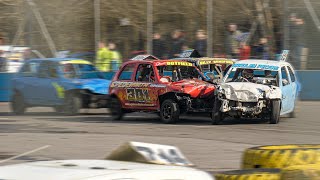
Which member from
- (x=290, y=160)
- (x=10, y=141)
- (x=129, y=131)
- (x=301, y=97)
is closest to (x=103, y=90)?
(x=129, y=131)

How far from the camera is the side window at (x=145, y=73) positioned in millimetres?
17094

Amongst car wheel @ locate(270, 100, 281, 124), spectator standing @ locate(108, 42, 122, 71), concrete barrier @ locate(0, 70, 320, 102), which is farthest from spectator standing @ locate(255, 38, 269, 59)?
car wheel @ locate(270, 100, 281, 124)

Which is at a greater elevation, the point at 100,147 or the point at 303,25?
the point at 303,25

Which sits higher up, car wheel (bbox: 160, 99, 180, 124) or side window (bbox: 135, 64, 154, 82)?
side window (bbox: 135, 64, 154, 82)

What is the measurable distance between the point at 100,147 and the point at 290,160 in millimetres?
6857

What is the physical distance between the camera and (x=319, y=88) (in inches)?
897

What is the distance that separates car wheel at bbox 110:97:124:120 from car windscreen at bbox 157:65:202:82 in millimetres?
1471

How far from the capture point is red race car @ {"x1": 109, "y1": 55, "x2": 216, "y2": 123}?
1638 cm

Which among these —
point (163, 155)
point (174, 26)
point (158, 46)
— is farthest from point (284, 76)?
point (163, 155)

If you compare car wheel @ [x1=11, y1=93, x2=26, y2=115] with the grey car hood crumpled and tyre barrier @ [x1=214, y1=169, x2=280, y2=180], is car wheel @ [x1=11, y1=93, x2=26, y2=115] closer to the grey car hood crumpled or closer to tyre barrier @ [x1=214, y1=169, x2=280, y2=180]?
the grey car hood crumpled

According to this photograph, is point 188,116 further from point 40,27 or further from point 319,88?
point 40,27

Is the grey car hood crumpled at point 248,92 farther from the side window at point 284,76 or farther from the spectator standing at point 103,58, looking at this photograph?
the spectator standing at point 103,58

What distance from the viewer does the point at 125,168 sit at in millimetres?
3986

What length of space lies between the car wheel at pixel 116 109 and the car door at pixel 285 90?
4054mm
